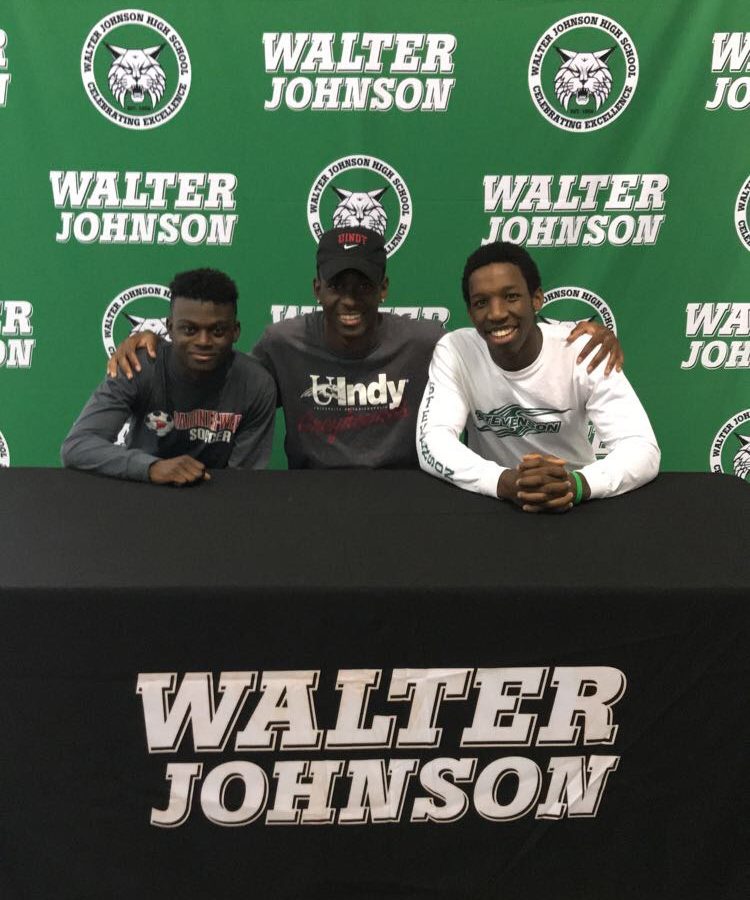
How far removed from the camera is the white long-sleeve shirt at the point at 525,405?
1637mm

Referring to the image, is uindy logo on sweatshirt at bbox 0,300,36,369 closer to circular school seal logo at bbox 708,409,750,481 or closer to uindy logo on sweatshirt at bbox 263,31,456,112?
uindy logo on sweatshirt at bbox 263,31,456,112

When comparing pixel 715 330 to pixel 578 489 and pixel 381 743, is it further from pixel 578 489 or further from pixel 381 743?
pixel 381 743

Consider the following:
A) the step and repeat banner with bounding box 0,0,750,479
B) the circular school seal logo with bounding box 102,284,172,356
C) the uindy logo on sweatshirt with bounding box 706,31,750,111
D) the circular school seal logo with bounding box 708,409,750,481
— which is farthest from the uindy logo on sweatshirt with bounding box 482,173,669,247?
the circular school seal logo with bounding box 102,284,172,356

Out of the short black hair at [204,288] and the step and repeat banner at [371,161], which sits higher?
the step and repeat banner at [371,161]

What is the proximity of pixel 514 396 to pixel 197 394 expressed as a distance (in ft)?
2.26

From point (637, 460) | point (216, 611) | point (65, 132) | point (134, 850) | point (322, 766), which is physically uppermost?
point (65, 132)

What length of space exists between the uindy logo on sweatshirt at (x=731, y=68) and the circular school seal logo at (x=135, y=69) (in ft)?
5.00

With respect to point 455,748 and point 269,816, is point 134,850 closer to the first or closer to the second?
point 269,816

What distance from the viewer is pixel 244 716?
1.16 meters

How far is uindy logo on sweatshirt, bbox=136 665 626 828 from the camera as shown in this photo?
116 cm

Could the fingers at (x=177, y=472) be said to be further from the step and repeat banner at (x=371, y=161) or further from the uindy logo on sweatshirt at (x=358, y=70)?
the uindy logo on sweatshirt at (x=358, y=70)

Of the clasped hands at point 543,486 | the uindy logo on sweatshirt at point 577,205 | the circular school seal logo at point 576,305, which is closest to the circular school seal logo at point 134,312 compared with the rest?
the uindy logo on sweatshirt at point 577,205

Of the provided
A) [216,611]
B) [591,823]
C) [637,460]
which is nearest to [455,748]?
[591,823]

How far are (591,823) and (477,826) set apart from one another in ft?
0.56
